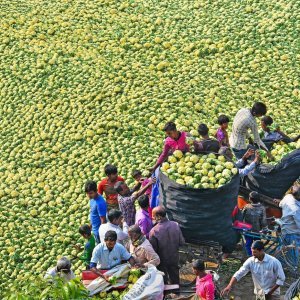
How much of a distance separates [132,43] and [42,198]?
446cm

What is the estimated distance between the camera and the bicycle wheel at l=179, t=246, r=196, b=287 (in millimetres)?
12164

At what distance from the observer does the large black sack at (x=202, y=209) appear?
1210 cm

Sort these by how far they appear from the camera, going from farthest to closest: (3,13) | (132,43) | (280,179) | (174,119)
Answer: (3,13) → (132,43) → (174,119) → (280,179)

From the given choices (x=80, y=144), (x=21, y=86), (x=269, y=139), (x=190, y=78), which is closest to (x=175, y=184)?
(x=269, y=139)

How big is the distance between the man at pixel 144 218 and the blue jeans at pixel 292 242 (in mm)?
1733

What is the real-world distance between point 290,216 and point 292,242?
334 mm

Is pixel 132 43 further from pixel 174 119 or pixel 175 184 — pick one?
pixel 175 184

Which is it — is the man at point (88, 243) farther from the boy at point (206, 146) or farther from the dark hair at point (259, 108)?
the dark hair at point (259, 108)

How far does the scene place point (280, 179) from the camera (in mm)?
13016

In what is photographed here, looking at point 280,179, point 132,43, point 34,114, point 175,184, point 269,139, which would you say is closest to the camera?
point 175,184

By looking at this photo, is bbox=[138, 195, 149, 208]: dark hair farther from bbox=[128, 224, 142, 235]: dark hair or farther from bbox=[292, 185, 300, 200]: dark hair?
bbox=[292, 185, 300, 200]: dark hair

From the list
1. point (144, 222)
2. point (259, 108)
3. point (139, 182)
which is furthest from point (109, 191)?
point (259, 108)

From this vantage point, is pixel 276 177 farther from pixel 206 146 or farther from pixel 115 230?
pixel 115 230

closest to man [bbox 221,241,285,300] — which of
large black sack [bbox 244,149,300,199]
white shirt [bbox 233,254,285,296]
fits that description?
white shirt [bbox 233,254,285,296]
